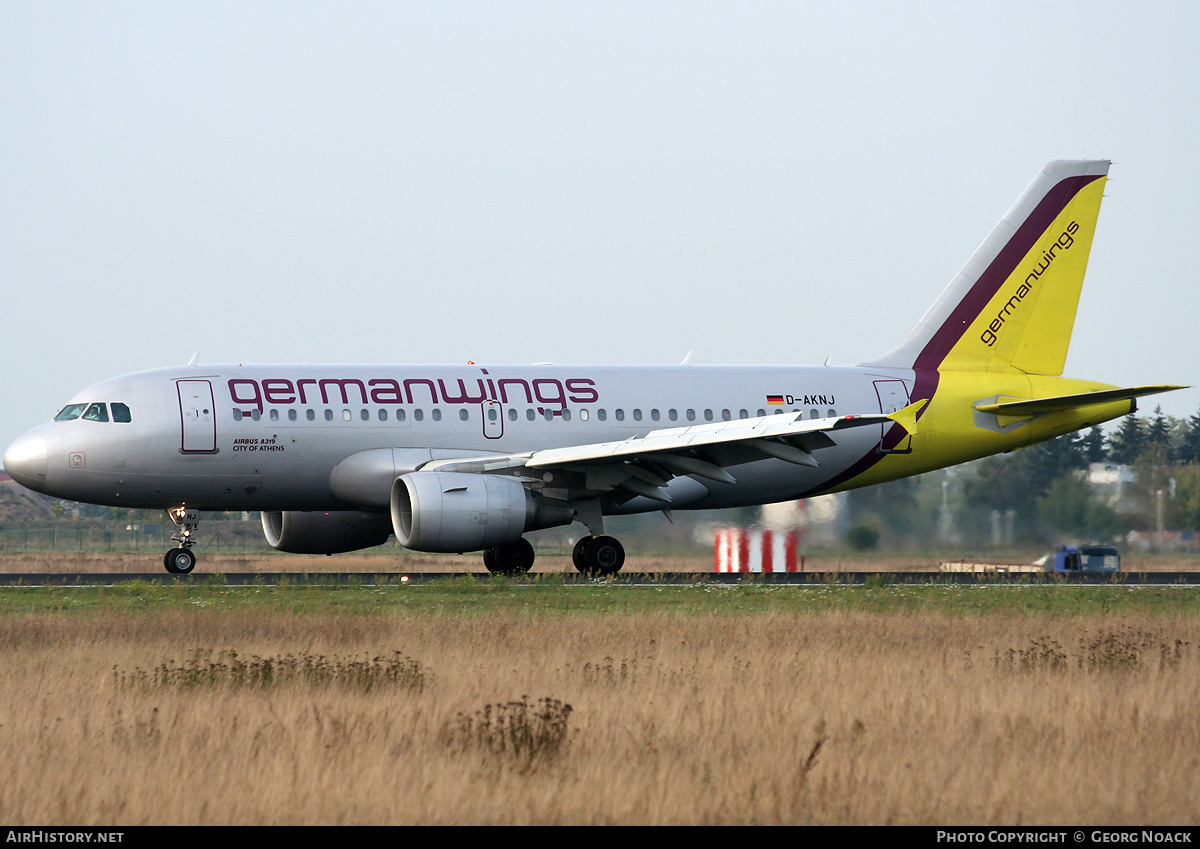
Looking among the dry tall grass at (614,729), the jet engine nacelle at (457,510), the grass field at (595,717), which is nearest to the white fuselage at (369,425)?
the jet engine nacelle at (457,510)

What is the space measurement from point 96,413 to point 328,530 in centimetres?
515

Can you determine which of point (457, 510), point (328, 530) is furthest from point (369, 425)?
point (457, 510)

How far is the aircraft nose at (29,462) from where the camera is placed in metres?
25.0

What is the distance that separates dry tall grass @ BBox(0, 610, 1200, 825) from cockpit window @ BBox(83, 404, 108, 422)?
1054cm

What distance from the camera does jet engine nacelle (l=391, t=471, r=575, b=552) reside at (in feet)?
77.2

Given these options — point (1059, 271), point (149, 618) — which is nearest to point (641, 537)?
point (1059, 271)

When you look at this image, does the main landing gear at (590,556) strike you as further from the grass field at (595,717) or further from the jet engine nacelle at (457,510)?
the grass field at (595,717)

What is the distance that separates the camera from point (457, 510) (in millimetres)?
23656

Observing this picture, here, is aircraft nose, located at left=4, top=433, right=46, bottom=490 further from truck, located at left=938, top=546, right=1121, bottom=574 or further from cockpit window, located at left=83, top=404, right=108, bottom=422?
truck, located at left=938, top=546, right=1121, bottom=574

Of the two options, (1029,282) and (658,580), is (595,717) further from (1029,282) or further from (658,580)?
(1029,282)

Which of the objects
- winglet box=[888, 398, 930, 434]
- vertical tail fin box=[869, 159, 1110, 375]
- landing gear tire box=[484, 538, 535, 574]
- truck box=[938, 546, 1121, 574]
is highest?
vertical tail fin box=[869, 159, 1110, 375]

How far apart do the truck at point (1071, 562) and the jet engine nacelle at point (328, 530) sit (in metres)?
13.2

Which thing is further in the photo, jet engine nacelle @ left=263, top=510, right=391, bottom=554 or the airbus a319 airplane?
jet engine nacelle @ left=263, top=510, right=391, bottom=554

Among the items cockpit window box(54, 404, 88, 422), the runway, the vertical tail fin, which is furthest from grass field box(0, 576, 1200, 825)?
the vertical tail fin
